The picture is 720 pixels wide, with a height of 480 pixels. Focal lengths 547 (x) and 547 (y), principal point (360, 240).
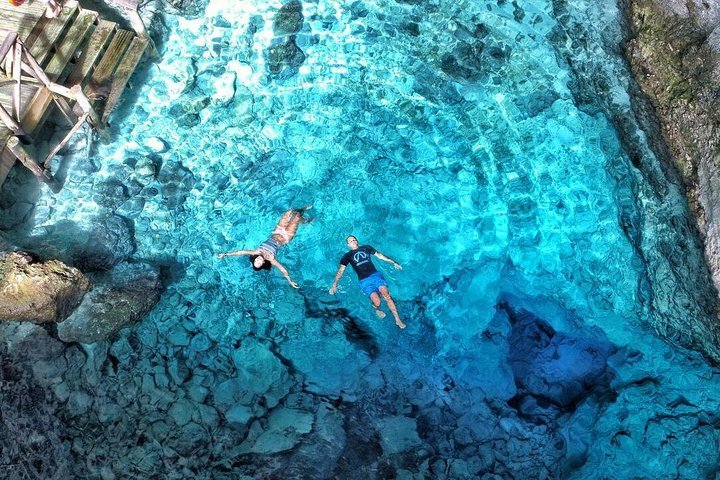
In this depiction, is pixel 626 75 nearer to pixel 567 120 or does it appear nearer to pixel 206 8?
pixel 567 120

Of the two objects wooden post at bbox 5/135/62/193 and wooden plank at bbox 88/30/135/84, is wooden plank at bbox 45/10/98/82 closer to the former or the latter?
wooden plank at bbox 88/30/135/84

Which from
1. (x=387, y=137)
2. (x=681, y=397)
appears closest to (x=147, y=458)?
(x=387, y=137)

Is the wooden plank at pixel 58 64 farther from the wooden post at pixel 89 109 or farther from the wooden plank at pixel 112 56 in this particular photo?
the wooden post at pixel 89 109

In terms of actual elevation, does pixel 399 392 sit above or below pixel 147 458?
above

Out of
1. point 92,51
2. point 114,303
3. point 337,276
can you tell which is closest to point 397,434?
point 337,276

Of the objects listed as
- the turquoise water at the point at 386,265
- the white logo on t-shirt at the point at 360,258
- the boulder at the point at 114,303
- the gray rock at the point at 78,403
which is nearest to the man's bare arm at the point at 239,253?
the turquoise water at the point at 386,265

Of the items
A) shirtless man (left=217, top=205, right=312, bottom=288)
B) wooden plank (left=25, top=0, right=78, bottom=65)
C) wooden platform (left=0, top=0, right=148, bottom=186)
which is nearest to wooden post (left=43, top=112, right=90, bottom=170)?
wooden platform (left=0, top=0, right=148, bottom=186)
